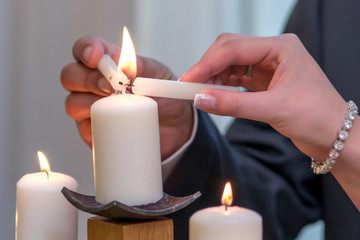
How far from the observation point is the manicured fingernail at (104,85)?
691 millimetres

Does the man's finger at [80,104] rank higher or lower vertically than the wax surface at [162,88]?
lower

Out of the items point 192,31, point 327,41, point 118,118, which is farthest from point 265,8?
point 118,118

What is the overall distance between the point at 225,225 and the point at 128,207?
71 mm

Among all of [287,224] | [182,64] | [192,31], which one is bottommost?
[287,224]

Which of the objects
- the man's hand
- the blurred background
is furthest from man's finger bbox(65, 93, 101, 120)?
the blurred background

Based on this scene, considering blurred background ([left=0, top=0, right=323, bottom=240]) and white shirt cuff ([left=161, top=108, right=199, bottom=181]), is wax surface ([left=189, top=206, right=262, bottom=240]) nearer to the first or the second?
white shirt cuff ([left=161, top=108, right=199, bottom=181])

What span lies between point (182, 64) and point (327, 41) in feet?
2.09

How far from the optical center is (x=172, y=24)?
1476mm

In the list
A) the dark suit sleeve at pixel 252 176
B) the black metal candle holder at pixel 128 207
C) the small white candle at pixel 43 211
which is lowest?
the dark suit sleeve at pixel 252 176

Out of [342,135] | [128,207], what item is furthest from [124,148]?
[342,135]

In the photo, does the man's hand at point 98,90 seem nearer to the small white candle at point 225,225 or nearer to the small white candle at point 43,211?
the small white candle at point 43,211

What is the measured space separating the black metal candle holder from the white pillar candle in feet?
0.03

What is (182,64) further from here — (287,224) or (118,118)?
(118,118)

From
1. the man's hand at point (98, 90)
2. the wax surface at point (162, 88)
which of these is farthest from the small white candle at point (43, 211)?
the man's hand at point (98, 90)
